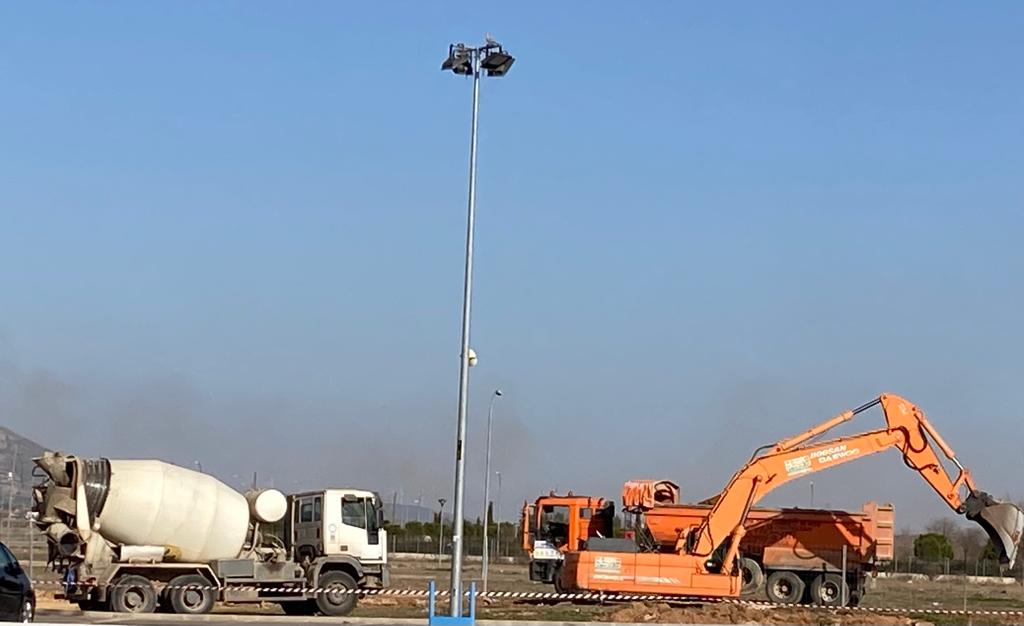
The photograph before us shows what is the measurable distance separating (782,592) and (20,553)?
3646cm

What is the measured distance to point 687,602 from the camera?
36.6 metres

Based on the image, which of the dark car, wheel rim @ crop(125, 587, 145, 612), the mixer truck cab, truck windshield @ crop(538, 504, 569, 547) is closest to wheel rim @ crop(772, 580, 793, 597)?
truck windshield @ crop(538, 504, 569, 547)

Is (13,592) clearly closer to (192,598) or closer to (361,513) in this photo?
(192,598)

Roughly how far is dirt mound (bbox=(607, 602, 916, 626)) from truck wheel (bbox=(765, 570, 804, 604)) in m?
3.85

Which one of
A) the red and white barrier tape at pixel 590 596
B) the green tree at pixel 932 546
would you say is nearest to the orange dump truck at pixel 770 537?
the red and white barrier tape at pixel 590 596

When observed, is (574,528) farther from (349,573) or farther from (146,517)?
(146,517)

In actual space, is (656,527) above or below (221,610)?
above

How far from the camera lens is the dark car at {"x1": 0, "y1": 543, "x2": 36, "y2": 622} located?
76.1 feet

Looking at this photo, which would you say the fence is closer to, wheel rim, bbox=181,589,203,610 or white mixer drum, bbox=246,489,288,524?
white mixer drum, bbox=246,489,288,524

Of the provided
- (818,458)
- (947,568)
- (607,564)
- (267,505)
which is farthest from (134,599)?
(947,568)

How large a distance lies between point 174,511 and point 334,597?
451cm

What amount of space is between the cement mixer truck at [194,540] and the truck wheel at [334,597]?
0.08 feet

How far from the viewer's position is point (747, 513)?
125 feet

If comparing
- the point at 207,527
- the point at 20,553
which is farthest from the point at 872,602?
the point at 20,553
